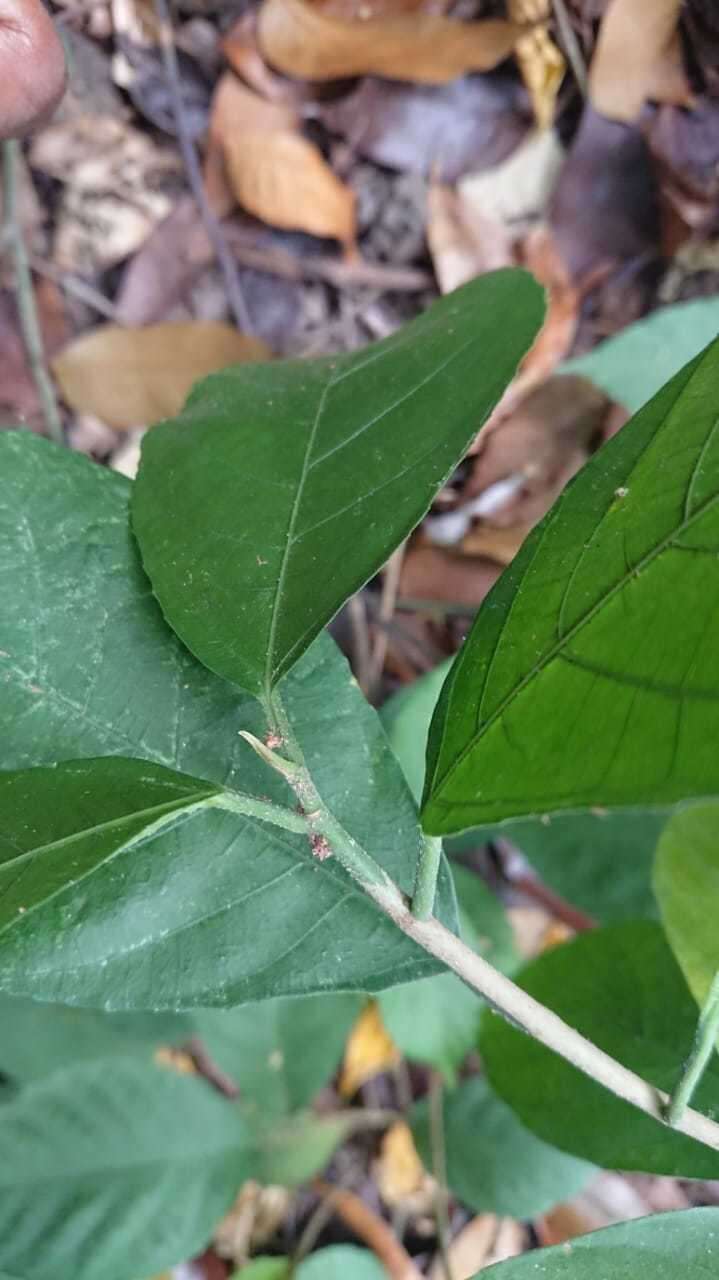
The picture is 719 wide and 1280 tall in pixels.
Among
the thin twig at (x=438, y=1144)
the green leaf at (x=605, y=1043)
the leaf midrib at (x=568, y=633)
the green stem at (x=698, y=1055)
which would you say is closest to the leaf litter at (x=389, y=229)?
the thin twig at (x=438, y=1144)

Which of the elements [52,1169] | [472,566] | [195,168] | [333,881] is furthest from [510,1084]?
[195,168]

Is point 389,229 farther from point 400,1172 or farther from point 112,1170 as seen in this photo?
point 400,1172

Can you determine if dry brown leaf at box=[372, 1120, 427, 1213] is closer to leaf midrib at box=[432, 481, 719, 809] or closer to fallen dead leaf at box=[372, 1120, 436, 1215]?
fallen dead leaf at box=[372, 1120, 436, 1215]

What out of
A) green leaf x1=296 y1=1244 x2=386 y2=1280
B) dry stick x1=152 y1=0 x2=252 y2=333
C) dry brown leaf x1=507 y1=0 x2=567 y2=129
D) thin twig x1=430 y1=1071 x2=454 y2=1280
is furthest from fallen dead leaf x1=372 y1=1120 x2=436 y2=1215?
dry brown leaf x1=507 y1=0 x2=567 y2=129

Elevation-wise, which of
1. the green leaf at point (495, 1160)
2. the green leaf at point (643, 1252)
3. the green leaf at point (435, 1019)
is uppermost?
the green leaf at point (643, 1252)

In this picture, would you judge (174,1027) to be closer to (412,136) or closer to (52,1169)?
(52,1169)

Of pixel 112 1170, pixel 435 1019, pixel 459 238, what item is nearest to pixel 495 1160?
pixel 435 1019

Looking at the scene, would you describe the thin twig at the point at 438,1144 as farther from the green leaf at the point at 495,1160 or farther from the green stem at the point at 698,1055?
the green stem at the point at 698,1055

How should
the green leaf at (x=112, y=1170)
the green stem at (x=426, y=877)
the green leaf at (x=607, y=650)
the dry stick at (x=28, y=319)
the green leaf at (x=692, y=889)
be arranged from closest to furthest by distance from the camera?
the green leaf at (x=607, y=650)
the green stem at (x=426, y=877)
the green leaf at (x=692, y=889)
the green leaf at (x=112, y=1170)
the dry stick at (x=28, y=319)
